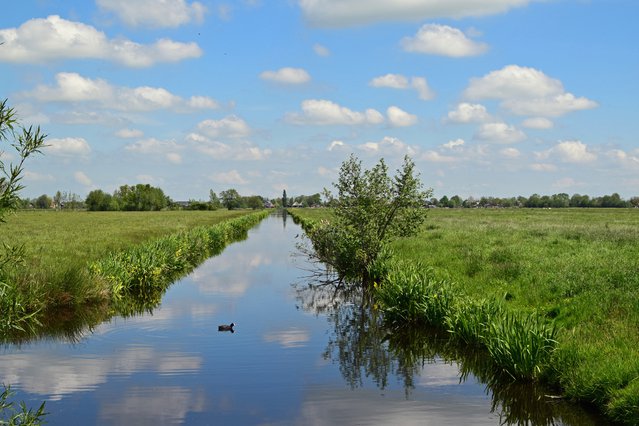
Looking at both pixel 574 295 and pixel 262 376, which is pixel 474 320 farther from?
pixel 262 376

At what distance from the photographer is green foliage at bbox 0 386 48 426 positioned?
9.77 m

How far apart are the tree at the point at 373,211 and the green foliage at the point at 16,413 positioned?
57.5 feet

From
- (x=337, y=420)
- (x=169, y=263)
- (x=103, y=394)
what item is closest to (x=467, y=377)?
(x=337, y=420)

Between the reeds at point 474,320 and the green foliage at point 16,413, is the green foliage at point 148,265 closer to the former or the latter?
the reeds at point 474,320

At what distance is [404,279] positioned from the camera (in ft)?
65.9

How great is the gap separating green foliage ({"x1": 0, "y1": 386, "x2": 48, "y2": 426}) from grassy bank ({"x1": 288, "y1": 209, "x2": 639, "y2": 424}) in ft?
30.6

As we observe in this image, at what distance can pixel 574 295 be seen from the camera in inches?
694

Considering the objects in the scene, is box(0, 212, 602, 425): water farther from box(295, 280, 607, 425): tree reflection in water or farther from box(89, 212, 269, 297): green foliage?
box(89, 212, 269, 297): green foliage

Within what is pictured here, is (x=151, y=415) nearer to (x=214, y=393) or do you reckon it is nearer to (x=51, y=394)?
(x=214, y=393)

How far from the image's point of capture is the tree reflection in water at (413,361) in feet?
36.7

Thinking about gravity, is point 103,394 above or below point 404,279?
below

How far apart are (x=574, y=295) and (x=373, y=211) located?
37.9 feet

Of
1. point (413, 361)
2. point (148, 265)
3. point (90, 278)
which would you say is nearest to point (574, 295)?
point (413, 361)

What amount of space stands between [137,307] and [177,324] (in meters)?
3.80
